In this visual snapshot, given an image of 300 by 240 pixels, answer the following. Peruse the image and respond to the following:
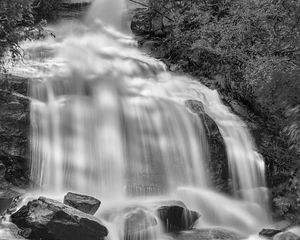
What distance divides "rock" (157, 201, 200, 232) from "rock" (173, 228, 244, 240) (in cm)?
14

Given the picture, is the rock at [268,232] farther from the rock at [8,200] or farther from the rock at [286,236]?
the rock at [8,200]

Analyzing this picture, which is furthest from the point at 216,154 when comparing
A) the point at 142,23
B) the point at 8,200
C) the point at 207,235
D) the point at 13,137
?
the point at 142,23

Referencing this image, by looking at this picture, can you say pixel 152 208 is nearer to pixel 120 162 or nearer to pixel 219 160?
pixel 120 162

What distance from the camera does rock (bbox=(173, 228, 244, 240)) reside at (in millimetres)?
7706

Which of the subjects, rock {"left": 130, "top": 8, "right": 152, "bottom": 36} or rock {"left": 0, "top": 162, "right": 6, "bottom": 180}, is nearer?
rock {"left": 0, "top": 162, "right": 6, "bottom": 180}

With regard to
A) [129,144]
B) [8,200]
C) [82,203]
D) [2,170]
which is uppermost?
[129,144]

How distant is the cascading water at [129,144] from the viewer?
29.3 ft

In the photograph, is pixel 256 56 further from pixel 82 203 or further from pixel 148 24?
pixel 82 203

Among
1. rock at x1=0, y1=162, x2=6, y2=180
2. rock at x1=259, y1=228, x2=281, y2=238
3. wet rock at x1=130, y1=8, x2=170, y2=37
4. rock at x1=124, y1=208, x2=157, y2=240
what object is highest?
wet rock at x1=130, y1=8, x2=170, y2=37

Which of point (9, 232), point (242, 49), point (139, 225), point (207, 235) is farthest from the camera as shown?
point (242, 49)

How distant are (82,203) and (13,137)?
2.51 meters

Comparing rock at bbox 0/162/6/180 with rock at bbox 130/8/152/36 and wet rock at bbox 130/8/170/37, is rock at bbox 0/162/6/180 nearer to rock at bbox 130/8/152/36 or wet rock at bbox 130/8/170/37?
wet rock at bbox 130/8/170/37

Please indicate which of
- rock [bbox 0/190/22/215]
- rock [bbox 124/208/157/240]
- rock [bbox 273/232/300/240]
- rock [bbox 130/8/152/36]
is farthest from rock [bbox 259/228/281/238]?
rock [bbox 130/8/152/36]

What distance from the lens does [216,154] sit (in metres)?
10.2
